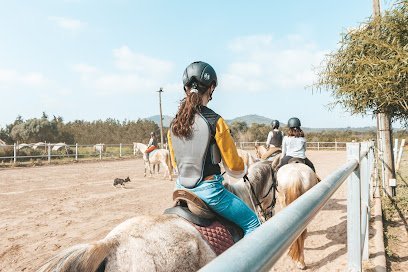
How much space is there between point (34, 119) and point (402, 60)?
4756cm

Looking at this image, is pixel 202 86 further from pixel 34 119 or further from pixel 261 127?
pixel 261 127

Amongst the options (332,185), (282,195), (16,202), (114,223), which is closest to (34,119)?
(16,202)

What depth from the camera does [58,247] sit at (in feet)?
18.8

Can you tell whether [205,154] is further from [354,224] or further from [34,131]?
[34,131]

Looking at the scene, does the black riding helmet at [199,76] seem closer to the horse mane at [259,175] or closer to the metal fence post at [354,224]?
the metal fence post at [354,224]

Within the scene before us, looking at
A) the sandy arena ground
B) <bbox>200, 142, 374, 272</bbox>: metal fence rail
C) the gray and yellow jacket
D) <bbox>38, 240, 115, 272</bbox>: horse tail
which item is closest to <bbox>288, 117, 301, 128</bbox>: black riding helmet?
the sandy arena ground

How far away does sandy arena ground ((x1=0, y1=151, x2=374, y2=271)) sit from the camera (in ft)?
17.3

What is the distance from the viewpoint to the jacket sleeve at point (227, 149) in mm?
2623

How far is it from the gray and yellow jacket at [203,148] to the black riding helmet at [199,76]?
24cm

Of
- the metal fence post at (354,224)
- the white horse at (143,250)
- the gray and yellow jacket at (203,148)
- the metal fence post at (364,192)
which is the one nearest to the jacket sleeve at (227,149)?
the gray and yellow jacket at (203,148)

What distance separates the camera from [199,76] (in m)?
2.81

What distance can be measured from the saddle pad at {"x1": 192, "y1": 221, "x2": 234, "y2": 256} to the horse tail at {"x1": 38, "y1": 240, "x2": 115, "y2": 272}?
0.73 meters

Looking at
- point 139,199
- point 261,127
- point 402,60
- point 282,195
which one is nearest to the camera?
point 402,60

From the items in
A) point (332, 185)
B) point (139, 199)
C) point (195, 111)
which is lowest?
point (139, 199)
